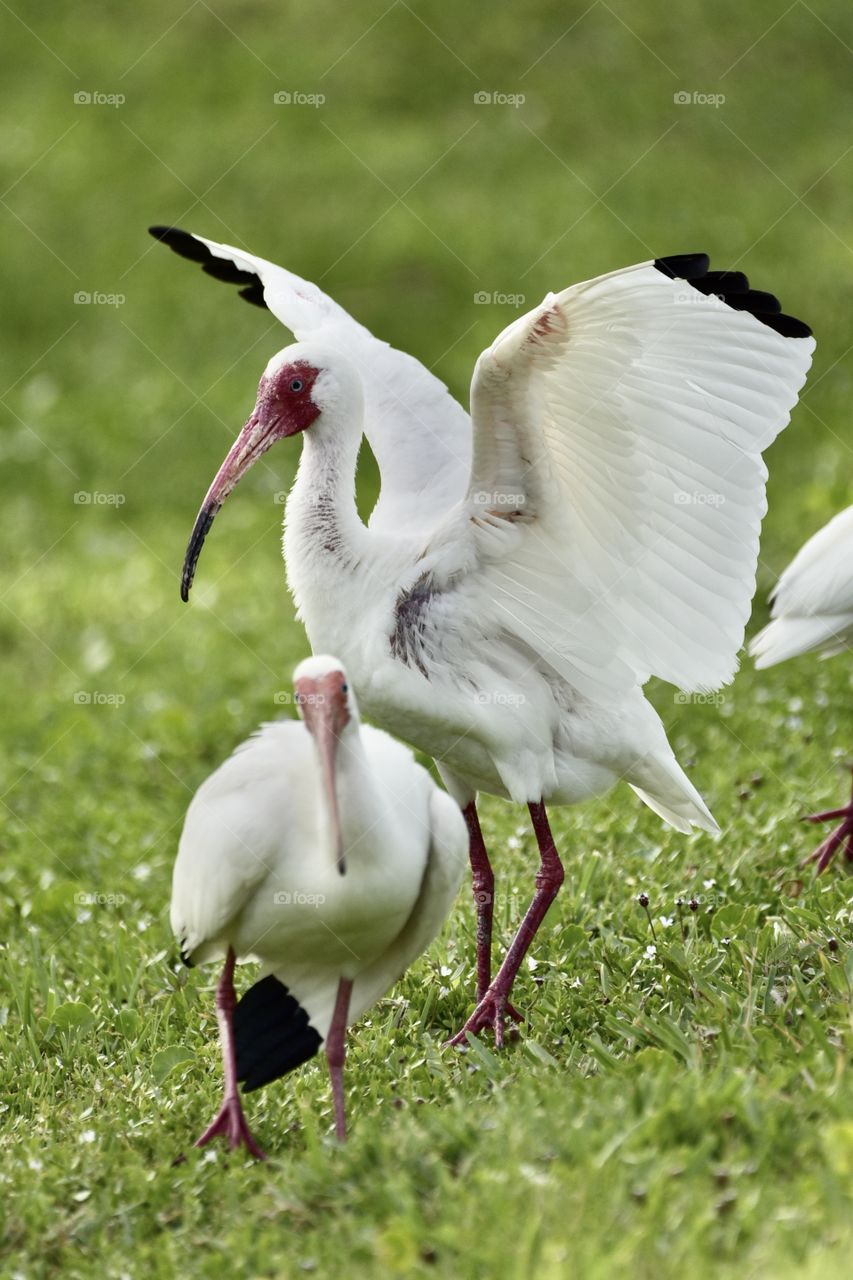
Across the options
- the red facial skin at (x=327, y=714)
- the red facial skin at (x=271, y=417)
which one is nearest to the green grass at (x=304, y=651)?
the red facial skin at (x=327, y=714)

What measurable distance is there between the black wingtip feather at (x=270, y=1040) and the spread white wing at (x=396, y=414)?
1523mm

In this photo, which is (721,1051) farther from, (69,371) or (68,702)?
(69,371)

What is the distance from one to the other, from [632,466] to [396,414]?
121 centimetres

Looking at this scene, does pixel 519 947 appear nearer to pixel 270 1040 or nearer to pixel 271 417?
pixel 270 1040

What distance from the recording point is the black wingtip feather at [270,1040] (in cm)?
408

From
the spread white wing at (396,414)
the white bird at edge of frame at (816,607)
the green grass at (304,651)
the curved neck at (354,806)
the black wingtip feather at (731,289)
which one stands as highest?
the black wingtip feather at (731,289)

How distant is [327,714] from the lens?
12.0 feet

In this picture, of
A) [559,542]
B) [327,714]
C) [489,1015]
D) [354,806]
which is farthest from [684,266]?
[489,1015]

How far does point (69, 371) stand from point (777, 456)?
5.28 metres

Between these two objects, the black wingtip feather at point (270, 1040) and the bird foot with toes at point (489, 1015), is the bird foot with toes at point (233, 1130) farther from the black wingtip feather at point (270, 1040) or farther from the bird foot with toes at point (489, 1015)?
the bird foot with toes at point (489, 1015)

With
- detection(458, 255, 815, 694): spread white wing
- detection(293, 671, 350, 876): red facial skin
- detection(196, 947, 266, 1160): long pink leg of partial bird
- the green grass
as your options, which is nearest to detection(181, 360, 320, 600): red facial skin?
detection(458, 255, 815, 694): spread white wing

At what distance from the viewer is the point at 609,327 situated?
4027 mm

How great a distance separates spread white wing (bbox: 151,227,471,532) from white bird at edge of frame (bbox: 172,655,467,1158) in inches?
42.0

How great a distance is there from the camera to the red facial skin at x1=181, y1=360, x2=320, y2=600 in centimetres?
459
